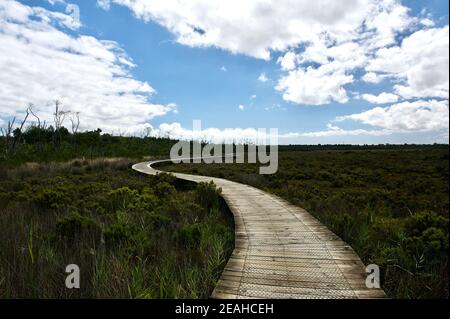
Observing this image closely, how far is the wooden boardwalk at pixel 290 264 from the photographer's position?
11.4 ft

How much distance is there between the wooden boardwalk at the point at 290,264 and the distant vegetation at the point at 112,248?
363 millimetres

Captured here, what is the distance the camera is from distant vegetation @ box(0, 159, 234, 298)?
3750 millimetres

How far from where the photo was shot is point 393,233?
21.4ft

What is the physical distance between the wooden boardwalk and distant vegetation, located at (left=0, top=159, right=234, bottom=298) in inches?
14.3

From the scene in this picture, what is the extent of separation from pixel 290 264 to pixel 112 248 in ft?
10.1

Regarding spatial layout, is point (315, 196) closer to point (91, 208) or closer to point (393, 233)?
point (393, 233)

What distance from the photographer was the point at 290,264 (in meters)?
4.32

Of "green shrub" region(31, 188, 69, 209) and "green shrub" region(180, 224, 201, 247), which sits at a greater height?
"green shrub" region(31, 188, 69, 209)

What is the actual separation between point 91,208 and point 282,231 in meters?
5.48

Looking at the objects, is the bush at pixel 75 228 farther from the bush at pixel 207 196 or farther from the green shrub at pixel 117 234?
the bush at pixel 207 196

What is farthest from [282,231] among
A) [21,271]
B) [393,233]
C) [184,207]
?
[21,271]

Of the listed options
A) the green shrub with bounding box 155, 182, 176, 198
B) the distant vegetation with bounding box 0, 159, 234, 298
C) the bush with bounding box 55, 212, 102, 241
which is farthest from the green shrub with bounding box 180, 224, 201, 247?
the green shrub with bounding box 155, 182, 176, 198

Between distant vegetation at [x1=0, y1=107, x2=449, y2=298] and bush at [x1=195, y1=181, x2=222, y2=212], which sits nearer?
distant vegetation at [x1=0, y1=107, x2=449, y2=298]

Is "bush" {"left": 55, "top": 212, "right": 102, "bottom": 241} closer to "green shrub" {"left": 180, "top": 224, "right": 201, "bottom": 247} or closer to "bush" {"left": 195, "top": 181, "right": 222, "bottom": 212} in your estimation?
"green shrub" {"left": 180, "top": 224, "right": 201, "bottom": 247}
